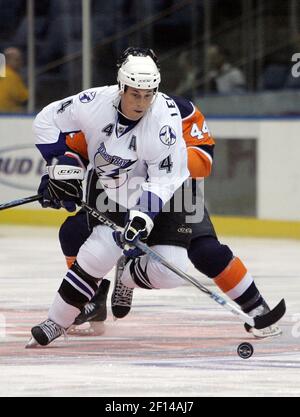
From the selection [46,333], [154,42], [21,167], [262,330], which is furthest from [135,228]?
[154,42]

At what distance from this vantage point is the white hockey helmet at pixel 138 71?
6.16 meters

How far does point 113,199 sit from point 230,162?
16.9ft

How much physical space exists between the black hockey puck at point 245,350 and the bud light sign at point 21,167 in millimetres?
6365

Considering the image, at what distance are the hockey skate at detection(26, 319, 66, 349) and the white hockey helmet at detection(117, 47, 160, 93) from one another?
3.30 feet

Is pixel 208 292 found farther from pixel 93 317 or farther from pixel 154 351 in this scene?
pixel 93 317

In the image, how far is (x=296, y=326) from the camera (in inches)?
281

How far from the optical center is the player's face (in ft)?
20.3

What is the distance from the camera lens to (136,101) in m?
6.18

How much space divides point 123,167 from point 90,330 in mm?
902

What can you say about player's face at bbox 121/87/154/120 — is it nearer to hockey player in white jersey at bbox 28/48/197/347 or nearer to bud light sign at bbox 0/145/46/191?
hockey player in white jersey at bbox 28/48/197/347

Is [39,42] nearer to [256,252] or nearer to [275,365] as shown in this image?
[256,252]

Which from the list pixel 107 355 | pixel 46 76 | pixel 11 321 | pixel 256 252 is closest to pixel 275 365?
pixel 107 355

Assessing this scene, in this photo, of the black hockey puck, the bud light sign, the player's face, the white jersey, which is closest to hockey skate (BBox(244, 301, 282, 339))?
the black hockey puck
